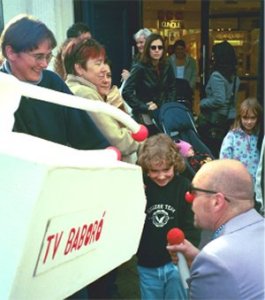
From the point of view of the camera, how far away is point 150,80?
4.55 metres

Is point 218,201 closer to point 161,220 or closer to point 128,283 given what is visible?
Answer: point 161,220

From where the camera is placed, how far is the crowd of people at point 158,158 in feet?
5.81

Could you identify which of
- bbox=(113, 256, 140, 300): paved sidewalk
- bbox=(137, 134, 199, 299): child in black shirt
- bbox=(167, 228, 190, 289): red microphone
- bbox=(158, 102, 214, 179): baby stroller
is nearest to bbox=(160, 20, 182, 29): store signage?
bbox=(158, 102, 214, 179): baby stroller

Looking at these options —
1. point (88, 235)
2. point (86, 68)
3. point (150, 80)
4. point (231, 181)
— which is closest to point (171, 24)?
point (150, 80)

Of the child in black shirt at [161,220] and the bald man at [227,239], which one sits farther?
the child in black shirt at [161,220]

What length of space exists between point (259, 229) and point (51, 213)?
1054mm

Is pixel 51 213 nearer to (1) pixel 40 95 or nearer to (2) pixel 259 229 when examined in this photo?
(1) pixel 40 95

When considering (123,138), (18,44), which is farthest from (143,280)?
(18,44)

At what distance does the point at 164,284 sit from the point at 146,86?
2146 millimetres

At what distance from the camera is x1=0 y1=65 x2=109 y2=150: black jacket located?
6.03 feet

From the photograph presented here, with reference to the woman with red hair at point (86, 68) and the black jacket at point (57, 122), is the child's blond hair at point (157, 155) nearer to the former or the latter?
the woman with red hair at point (86, 68)

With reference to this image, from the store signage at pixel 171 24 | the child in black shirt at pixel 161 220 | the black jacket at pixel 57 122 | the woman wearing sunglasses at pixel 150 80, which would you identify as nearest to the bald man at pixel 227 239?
the black jacket at pixel 57 122

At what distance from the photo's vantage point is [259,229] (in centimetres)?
186

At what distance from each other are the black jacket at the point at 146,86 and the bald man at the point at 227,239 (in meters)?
2.49
